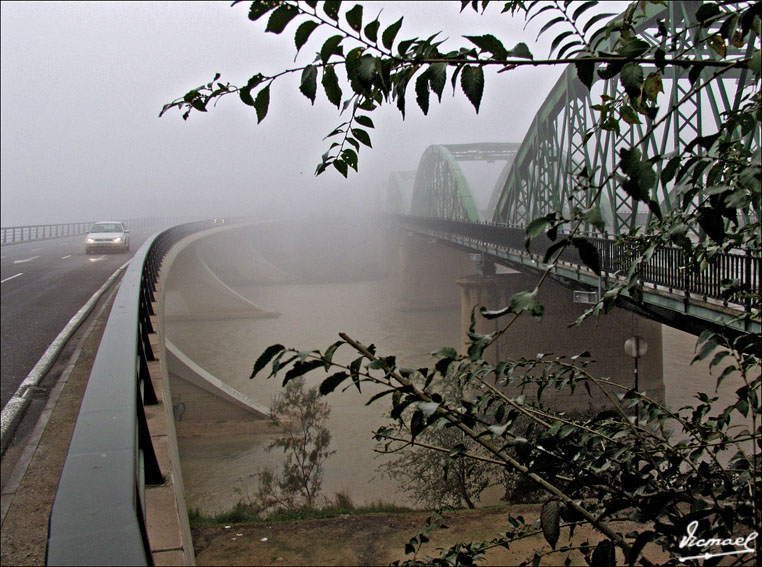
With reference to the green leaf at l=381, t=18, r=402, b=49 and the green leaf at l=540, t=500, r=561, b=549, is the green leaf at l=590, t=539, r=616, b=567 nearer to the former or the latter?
the green leaf at l=540, t=500, r=561, b=549

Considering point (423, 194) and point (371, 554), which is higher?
point (423, 194)

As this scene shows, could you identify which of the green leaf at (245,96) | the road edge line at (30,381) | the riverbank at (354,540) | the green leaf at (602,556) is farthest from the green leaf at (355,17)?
the riverbank at (354,540)

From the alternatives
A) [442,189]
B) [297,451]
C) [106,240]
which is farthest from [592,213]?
[442,189]

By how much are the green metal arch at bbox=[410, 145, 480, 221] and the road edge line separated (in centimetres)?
3069

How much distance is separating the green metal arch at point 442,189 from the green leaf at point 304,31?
136 ft

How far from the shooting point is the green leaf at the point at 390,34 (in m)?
1.44

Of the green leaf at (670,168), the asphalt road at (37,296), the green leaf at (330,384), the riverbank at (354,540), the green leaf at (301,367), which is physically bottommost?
the riverbank at (354,540)

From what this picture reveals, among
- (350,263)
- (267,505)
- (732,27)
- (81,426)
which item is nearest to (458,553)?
(81,426)

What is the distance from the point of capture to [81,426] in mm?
1617

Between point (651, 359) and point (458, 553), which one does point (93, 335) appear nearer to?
point (458, 553)

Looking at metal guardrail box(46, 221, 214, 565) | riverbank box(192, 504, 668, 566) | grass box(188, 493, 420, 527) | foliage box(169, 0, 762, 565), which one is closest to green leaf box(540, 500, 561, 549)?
foliage box(169, 0, 762, 565)

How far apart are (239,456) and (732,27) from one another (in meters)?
19.5

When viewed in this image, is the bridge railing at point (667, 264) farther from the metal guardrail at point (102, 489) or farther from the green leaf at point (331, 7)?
the metal guardrail at point (102, 489)

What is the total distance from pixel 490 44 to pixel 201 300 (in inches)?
1682
